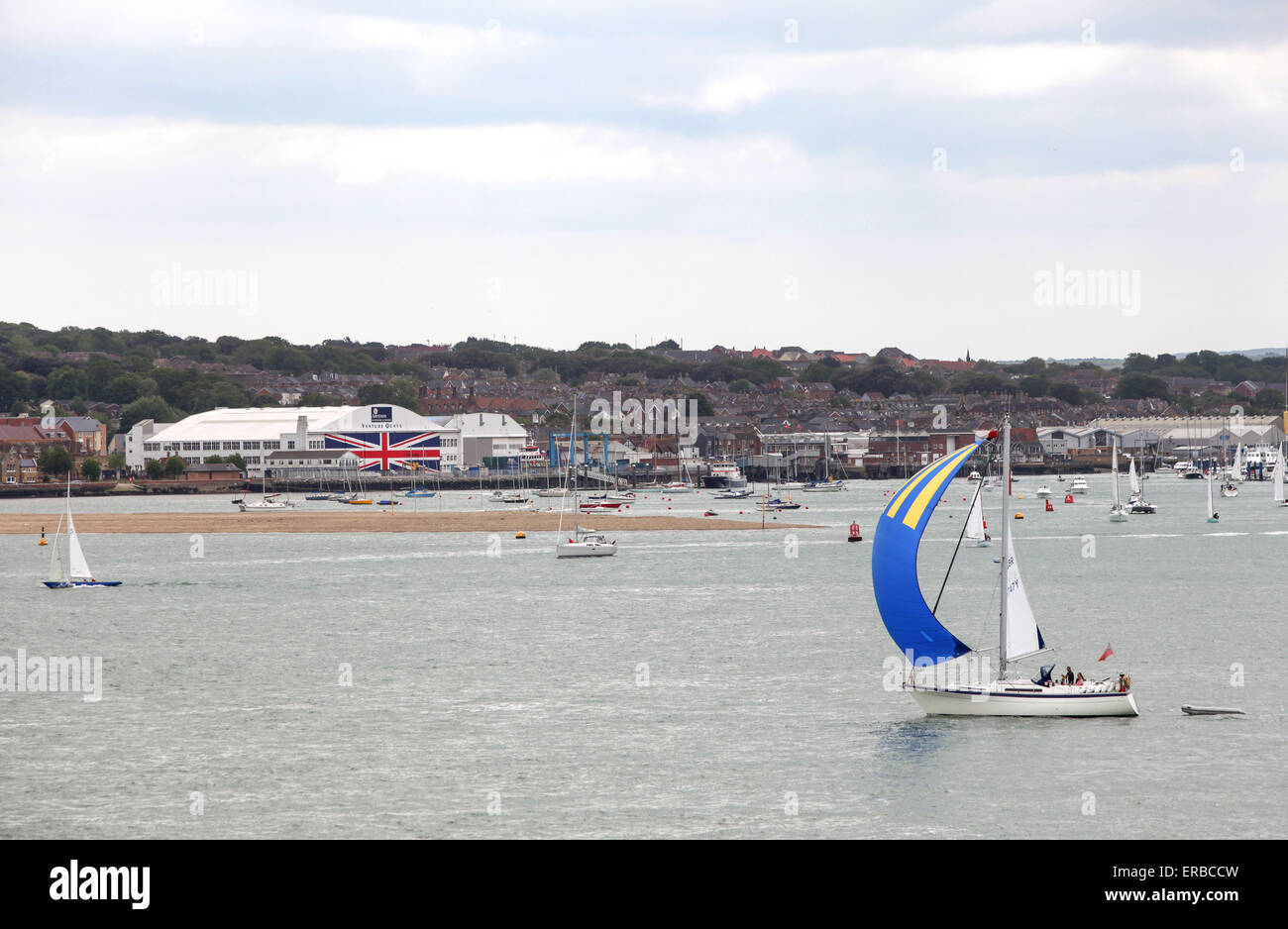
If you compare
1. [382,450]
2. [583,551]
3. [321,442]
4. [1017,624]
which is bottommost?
[583,551]

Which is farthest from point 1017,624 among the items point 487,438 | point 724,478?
point 487,438

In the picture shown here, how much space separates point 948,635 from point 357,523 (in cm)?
7465

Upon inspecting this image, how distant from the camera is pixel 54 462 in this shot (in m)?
153

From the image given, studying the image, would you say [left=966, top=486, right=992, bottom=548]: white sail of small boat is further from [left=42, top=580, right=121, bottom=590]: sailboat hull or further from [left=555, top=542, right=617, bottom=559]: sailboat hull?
[left=42, top=580, right=121, bottom=590]: sailboat hull

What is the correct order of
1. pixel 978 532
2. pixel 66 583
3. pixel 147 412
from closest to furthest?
pixel 66 583 → pixel 978 532 → pixel 147 412

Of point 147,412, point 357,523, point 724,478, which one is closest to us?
point 357,523

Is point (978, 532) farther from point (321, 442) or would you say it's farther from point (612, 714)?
point (321, 442)

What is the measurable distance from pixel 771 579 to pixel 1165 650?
21819 mm

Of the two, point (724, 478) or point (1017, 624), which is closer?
point (1017, 624)

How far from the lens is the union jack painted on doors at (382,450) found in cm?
16262

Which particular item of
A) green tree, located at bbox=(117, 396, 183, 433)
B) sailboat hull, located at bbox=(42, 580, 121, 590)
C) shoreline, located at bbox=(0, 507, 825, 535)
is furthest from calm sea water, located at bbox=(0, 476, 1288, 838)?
green tree, located at bbox=(117, 396, 183, 433)
